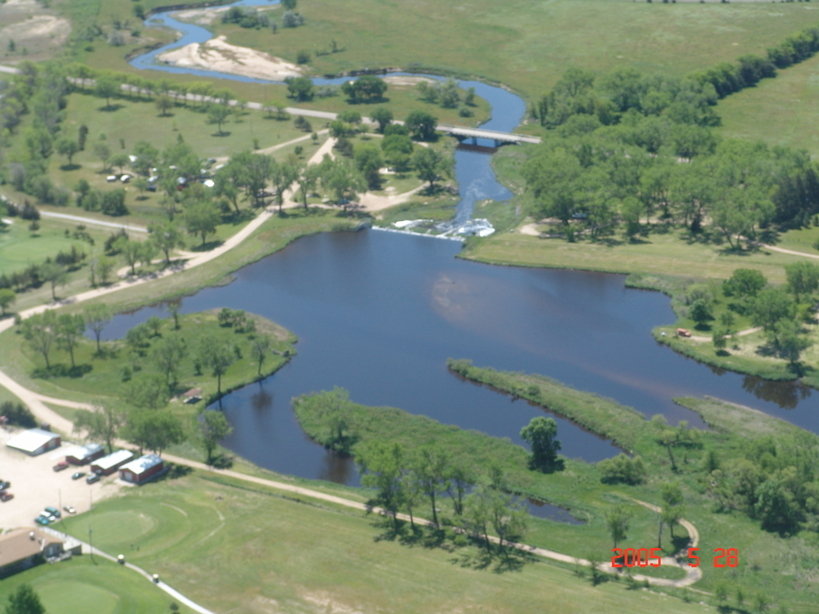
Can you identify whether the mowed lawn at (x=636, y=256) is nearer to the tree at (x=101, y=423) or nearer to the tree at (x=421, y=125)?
the tree at (x=421, y=125)

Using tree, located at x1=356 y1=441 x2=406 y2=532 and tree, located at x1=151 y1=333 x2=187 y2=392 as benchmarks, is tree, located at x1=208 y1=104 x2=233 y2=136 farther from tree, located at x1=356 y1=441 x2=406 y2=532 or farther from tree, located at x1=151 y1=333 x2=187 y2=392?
tree, located at x1=356 y1=441 x2=406 y2=532

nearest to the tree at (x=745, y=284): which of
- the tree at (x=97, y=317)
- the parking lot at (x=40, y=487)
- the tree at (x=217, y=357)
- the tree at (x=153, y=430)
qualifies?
the tree at (x=217, y=357)

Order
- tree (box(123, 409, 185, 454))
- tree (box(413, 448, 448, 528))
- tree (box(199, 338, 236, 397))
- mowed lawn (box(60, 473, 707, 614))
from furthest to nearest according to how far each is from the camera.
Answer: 1. tree (box(199, 338, 236, 397))
2. tree (box(123, 409, 185, 454))
3. tree (box(413, 448, 448, 528))
4. mowed lawn (box(60, 473, 707, 614))

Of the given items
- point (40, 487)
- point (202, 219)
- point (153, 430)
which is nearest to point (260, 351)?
point (153, 430)

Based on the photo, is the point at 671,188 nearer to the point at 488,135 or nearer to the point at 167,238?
the point at 488,135

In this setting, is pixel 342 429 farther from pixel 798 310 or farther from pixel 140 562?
pixel 798 310

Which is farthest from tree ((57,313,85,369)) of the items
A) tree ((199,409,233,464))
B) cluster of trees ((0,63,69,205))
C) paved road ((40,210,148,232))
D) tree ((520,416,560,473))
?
cluster of trees ((0,63,69,205))
